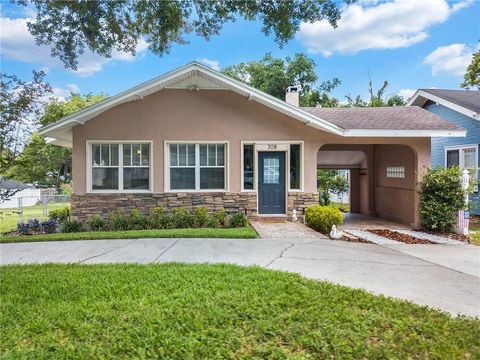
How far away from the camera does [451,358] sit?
296 centimetres

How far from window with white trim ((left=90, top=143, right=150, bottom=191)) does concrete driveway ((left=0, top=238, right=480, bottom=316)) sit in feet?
9.79

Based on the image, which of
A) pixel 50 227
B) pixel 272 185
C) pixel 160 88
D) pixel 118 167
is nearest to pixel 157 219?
pixel 118 167

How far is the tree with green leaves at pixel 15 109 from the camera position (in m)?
4.12

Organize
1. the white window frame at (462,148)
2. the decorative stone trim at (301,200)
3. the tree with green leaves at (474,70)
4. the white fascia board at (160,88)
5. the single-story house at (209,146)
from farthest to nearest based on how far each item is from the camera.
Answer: the tree with green leaves at (474,70)
the white window frame at (462,148)
the decorative stone trim at (301,200)
the single-story house at (209,146)
the white fascia board at (160,88)

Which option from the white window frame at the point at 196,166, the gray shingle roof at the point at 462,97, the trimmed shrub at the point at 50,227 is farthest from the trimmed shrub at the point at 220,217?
the gray shingle roof at the point at 462,97

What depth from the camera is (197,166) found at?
1102 cm

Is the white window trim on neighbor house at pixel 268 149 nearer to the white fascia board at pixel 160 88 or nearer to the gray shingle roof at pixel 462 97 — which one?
the white fascia board at pixel 160 88

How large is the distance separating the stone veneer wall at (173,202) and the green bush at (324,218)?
103cm

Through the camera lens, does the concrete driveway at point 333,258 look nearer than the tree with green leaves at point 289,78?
Yes

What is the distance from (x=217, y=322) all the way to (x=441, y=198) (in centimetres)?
897

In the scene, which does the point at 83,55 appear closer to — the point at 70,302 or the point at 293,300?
the point at 70,302

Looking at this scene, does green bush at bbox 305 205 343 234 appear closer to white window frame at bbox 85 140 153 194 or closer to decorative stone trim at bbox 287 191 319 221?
decorative stone trim at bbox 287 191 319 221

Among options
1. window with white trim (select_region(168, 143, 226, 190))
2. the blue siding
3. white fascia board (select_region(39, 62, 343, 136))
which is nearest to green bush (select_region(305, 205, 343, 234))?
white fascia board (select_region(39, 62, 343, 136))

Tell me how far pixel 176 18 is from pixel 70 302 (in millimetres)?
4515
